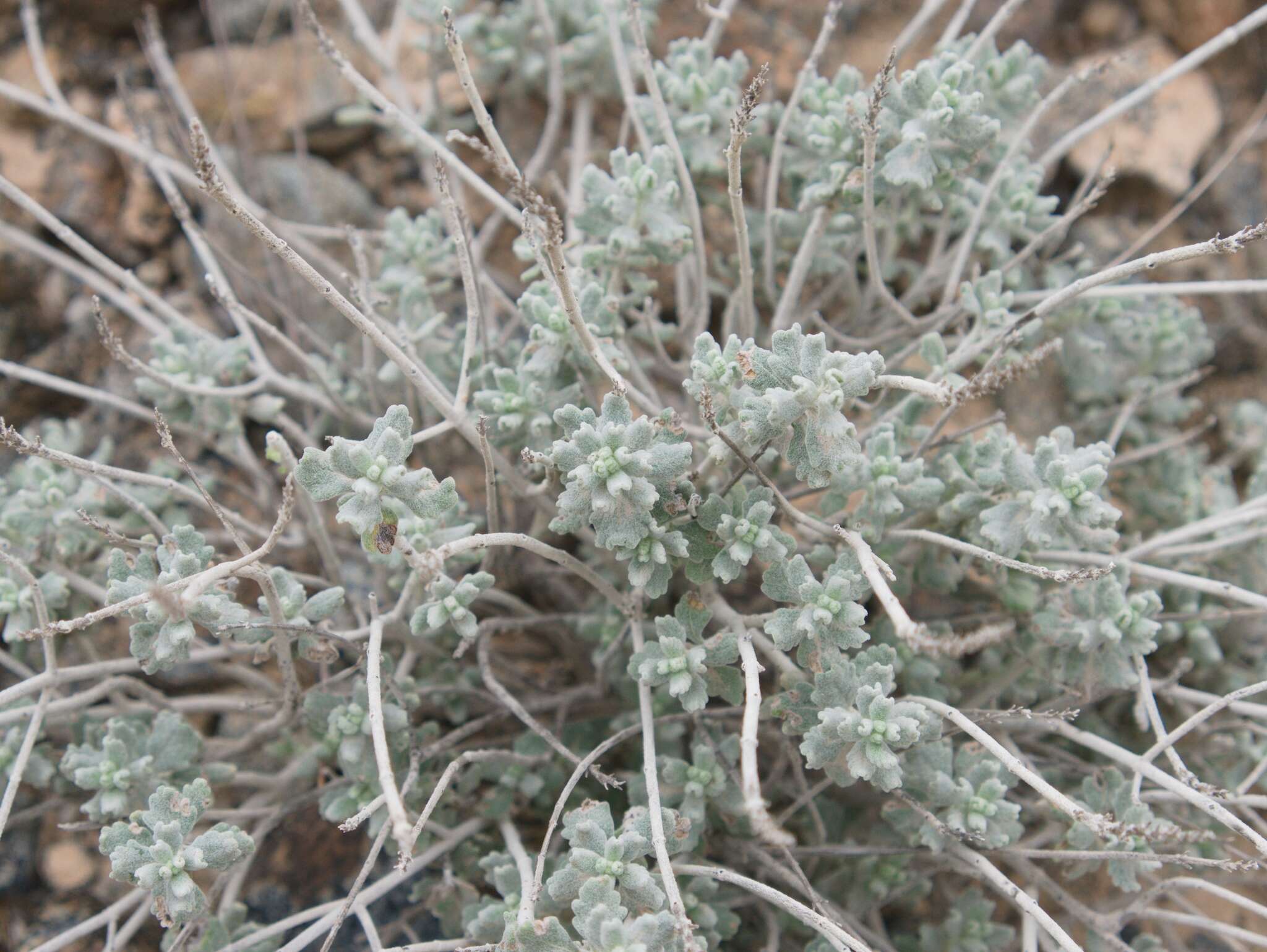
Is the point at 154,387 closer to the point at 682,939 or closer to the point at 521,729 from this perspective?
the point at 521,729

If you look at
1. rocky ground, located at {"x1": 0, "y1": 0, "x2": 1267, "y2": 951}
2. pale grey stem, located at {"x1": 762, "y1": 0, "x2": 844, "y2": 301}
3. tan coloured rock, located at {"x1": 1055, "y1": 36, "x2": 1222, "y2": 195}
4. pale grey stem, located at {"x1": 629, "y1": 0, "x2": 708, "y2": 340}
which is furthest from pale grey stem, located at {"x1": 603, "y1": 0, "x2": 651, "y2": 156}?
tan coloured rock, located at {"x1": 1055, "y1": 36, "x2": 1222, "y2": 195}

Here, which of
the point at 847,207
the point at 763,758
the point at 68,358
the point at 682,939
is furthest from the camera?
the point at 68,358

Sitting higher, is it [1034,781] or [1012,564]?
[1012,564]

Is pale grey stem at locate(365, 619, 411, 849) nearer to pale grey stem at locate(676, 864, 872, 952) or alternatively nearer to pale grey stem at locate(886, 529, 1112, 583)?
pale grey stem at locate(676, 864, 872, 952)

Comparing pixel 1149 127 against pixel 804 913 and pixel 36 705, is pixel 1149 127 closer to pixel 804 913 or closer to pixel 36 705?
pixel 804 913

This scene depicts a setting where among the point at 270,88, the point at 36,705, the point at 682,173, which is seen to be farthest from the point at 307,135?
the point at 36,705

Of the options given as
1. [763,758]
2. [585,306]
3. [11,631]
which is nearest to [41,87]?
[11,631]

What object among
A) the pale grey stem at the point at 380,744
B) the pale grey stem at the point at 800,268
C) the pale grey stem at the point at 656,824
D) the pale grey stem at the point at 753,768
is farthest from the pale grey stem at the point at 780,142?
the pale grey stem at the point at 380,744

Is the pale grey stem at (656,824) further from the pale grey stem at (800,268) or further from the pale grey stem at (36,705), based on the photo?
the pale grey stem at (36,705)
